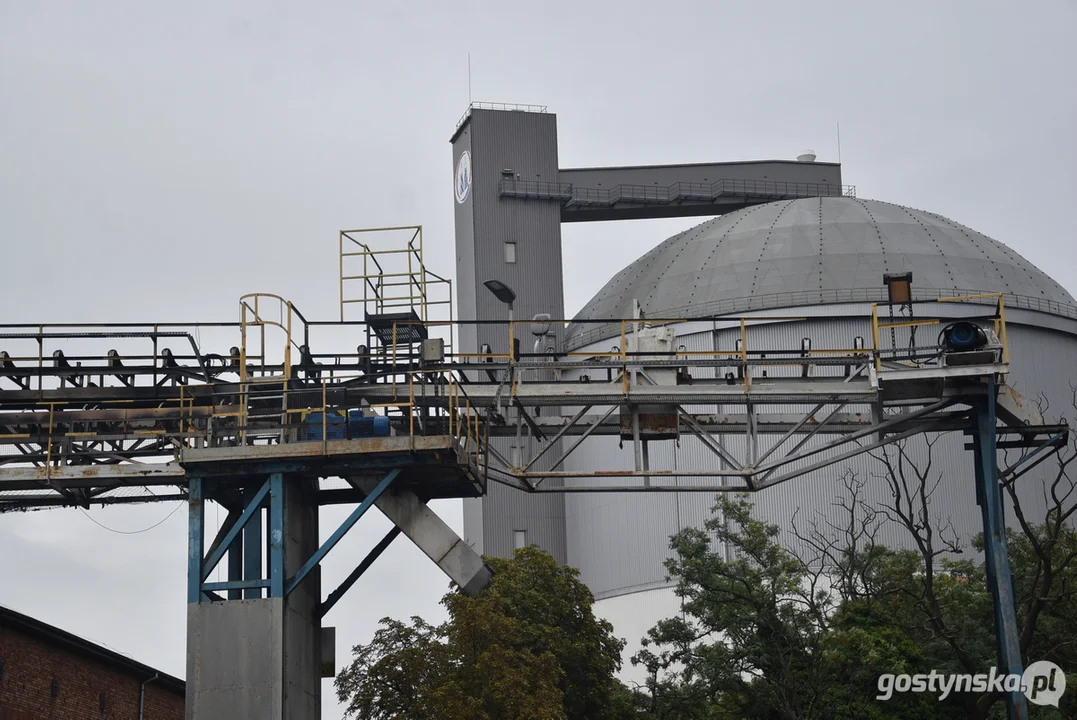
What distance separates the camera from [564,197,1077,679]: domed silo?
168 feet

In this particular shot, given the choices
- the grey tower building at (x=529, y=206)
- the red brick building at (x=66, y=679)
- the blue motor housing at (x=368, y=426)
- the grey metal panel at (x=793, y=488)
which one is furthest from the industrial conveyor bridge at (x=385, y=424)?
the grey tower building at (x=529, y=206)

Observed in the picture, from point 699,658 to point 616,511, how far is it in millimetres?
23182

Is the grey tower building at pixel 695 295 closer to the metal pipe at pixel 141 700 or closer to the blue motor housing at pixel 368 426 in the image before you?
the metal pipe at pixel 141 700

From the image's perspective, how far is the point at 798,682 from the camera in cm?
3114

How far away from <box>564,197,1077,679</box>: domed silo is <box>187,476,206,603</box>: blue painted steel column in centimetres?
2715

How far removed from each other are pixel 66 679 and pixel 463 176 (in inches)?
1437

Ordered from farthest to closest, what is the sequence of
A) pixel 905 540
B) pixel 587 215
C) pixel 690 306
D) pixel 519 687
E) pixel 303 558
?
1. pixel 587 215
2. pixel 690 306
3. pixel 905 540
4. pixel 519 687
5. pixel 303 558

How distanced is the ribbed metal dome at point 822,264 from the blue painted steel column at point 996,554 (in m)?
28.6

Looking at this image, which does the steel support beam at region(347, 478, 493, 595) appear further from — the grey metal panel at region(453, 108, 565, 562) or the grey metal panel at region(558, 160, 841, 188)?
the grey metal panel at region(558, 160, 841, 188)

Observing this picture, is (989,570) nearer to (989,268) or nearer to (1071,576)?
(1071,576)

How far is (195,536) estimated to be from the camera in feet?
76.3

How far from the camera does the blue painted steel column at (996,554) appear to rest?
23.6 meters

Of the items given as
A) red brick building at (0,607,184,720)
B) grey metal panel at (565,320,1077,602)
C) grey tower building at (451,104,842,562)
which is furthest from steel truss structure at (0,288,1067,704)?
grey tower building at (451,104,842,562)

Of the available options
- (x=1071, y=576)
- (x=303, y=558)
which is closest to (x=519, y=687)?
(x=303, y=558)
